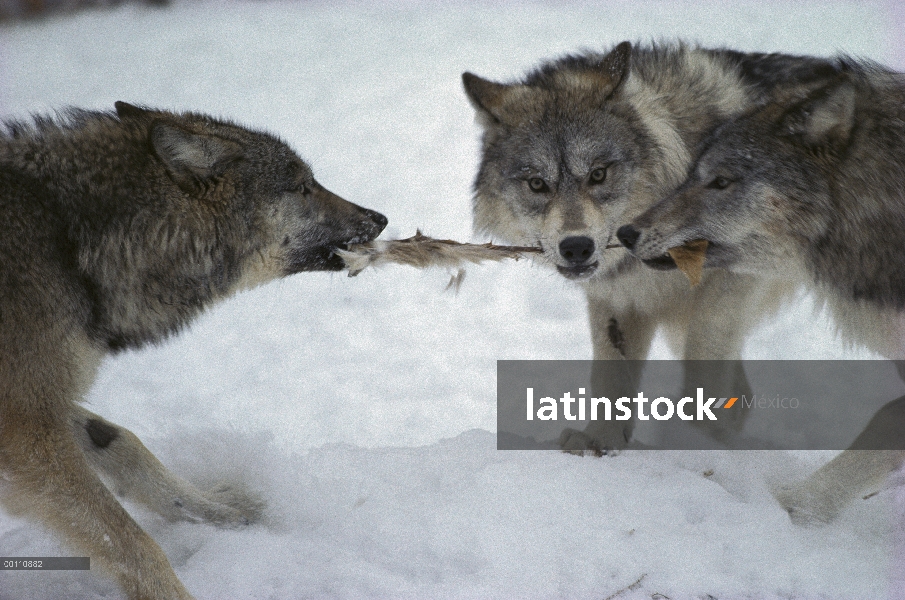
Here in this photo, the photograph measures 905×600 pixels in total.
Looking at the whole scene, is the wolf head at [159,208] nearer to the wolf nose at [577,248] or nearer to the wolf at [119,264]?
the wolf at [119,264]

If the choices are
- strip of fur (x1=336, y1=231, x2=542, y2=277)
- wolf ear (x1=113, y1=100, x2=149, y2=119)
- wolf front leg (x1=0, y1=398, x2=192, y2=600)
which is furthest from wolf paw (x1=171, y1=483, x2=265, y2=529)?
wolf ear (x1=113, y1=100, x2=149, y2=119)

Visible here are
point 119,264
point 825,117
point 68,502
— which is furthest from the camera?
point 825,117

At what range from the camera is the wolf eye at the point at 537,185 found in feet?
12.3

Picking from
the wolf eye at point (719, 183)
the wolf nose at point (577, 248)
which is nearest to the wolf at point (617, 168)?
the wolf nose at point (577, 248)

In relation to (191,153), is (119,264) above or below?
below

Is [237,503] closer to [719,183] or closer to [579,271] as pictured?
[579,271]

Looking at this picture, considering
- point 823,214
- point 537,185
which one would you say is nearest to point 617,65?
point 537,185

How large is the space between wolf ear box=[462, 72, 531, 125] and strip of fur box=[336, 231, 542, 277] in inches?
29.0

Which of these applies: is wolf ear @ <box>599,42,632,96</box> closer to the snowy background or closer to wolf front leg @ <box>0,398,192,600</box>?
the snowy background

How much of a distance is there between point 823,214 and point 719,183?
1.46ft

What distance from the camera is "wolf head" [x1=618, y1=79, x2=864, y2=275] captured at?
10.4 ft

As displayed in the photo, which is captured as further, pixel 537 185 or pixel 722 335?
pixel 722 335

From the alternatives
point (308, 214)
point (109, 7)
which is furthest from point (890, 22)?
point (109, 7)

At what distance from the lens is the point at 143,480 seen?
3.26 m
